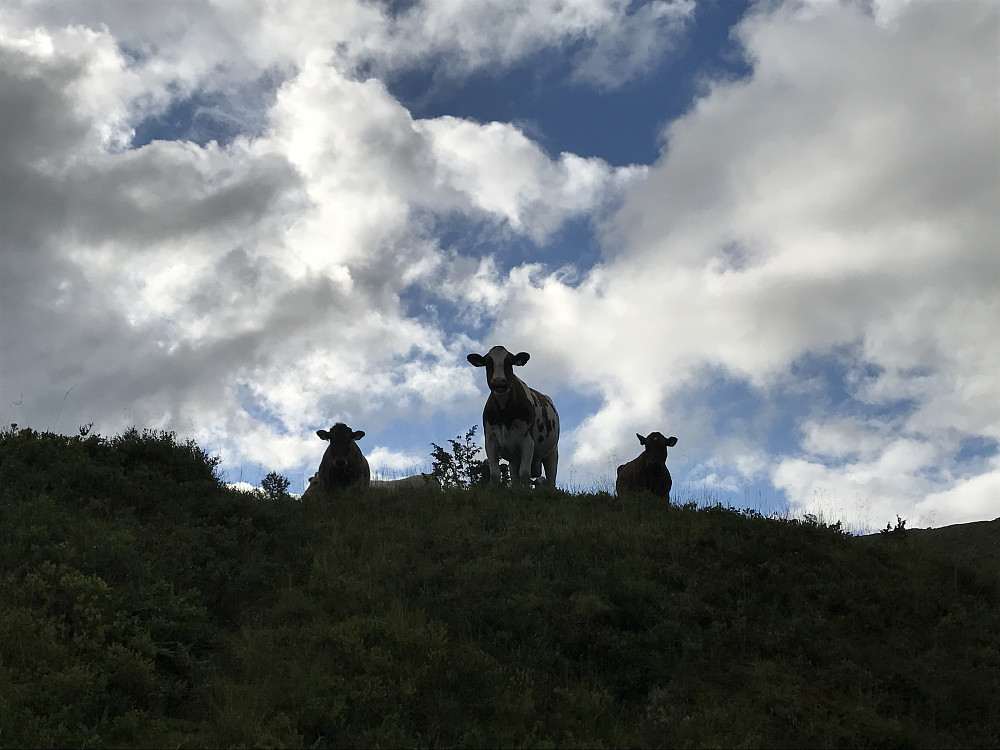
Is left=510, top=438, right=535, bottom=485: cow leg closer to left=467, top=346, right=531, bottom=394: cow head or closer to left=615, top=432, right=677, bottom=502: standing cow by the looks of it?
left=467, top=346, right=531, bottom=394: cow head

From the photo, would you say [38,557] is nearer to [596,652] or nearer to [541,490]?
[596,652]

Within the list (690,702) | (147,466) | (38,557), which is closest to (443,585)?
(690,702)

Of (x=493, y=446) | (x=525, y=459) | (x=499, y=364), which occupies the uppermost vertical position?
(x=499, y=364)

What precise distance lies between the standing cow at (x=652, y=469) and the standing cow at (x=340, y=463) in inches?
252

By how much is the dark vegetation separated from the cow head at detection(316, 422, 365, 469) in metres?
5.03

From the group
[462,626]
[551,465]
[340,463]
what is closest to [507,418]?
[551,465]

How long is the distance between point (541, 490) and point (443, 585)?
17.5 ft

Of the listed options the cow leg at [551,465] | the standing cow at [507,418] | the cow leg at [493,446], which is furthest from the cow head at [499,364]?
the cow leg at [551,465]

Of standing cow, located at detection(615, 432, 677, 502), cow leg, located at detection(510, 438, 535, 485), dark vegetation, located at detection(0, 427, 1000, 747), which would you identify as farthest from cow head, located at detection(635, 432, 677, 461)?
dark vegetation, located at detection(0, 427, 1000, 747)

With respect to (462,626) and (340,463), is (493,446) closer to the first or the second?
(340,463)

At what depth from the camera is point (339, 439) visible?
→ 21.2 meters

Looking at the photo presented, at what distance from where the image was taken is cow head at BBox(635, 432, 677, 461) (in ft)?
73.5

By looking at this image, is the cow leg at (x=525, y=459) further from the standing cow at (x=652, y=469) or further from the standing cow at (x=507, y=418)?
the standing cow at (x=652, y=469)

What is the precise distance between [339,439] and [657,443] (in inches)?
319
